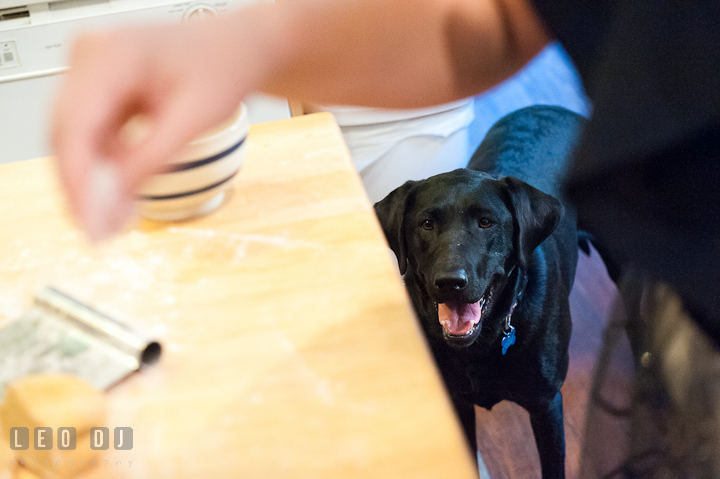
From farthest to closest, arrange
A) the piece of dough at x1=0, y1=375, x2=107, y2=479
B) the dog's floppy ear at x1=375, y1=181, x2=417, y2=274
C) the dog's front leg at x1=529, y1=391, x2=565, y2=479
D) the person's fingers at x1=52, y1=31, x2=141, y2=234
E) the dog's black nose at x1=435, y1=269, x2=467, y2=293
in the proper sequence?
the dog's front leg at x1=529, y1=391, x2=565, y2=479 → the dog's floppy ear at x1=375, y1=181, x2=417, y2=274 → the dog's black nose at x1=435, y1=269, x2=467, y2=293 → the piece of dough at x1=0, y1=375, x2=107, y2=479 → the person's fingers at x1=52, y1=31, x2=141, y2=234

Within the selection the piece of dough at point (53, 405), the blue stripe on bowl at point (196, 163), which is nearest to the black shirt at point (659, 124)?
Answer: the blue stripe on bowl at point (196, 163)

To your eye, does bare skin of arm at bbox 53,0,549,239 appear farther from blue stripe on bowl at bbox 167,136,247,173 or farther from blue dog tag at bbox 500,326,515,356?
blue dog tag at bbox 500,326,515,356

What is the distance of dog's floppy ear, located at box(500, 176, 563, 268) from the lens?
84cm

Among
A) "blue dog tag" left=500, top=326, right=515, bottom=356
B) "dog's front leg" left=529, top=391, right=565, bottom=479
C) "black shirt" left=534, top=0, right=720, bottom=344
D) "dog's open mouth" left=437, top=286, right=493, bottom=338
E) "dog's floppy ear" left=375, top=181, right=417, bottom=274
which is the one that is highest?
"black shirt" left=534, top=0, right=720, bottom=344

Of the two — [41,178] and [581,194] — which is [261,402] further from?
[41,178]

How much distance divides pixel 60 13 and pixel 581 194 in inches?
50.1

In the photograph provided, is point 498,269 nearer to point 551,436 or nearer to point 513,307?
point 513,307

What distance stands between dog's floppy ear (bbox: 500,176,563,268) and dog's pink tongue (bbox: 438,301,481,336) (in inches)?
4.4

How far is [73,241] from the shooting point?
652 millimetres

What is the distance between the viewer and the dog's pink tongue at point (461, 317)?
0.83m

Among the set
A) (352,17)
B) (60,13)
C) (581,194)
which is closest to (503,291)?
(581,194)

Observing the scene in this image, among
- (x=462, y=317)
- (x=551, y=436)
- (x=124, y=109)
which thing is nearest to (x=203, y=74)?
(x=124, y=109)

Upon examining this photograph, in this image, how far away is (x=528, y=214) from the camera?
848 mm

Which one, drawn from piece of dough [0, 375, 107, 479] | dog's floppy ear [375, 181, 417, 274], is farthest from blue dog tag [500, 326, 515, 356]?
piece of dough [0, 375, 107, 479]
